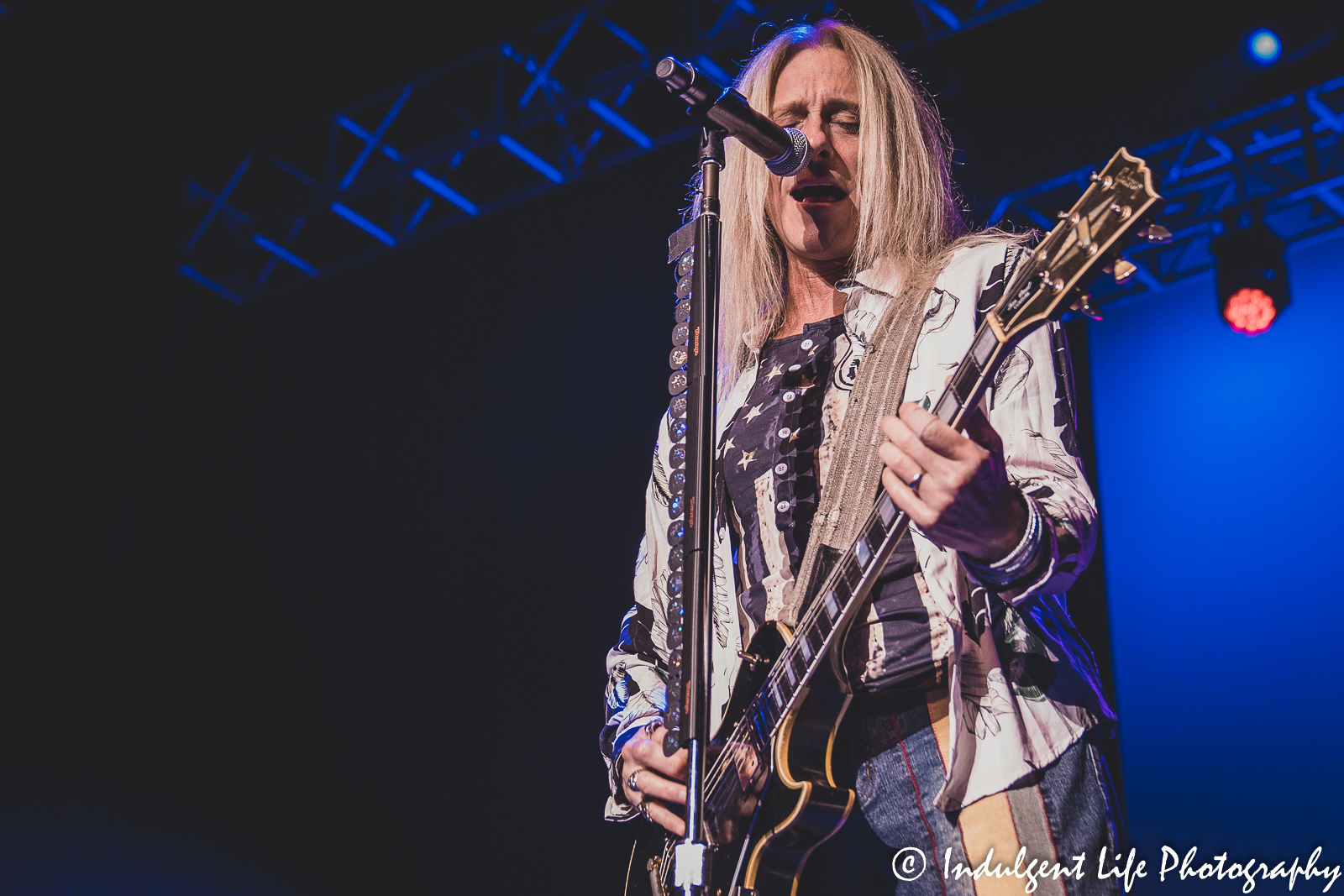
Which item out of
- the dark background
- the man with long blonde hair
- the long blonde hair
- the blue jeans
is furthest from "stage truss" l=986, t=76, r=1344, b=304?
the blue jeans

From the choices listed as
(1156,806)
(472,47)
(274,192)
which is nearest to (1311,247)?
(1156,806)

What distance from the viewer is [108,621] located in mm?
5941

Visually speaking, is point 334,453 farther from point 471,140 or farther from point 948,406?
point 948,406

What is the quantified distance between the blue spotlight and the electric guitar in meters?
4.28

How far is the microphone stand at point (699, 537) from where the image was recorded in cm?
143

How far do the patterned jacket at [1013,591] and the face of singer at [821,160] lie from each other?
1.32 ft

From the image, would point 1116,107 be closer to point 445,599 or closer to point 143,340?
point 445,599

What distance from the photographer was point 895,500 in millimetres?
1400

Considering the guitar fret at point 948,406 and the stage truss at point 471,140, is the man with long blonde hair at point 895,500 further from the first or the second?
the stage truss at point 471,140

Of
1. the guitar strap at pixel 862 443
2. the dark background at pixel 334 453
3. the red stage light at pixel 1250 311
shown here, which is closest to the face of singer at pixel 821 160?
the guitar strap at pixel 862 443

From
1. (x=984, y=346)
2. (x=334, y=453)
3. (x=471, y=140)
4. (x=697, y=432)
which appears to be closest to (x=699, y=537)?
(x=697, y=432)

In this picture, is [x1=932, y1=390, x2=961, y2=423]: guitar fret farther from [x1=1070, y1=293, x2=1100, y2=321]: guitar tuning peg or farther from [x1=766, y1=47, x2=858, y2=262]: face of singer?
[x1=766, y1=47, x2=858, y2=262]: face of singer

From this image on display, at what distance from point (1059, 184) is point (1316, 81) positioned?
4.32ft

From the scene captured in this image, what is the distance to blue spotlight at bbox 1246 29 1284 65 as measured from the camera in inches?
198
